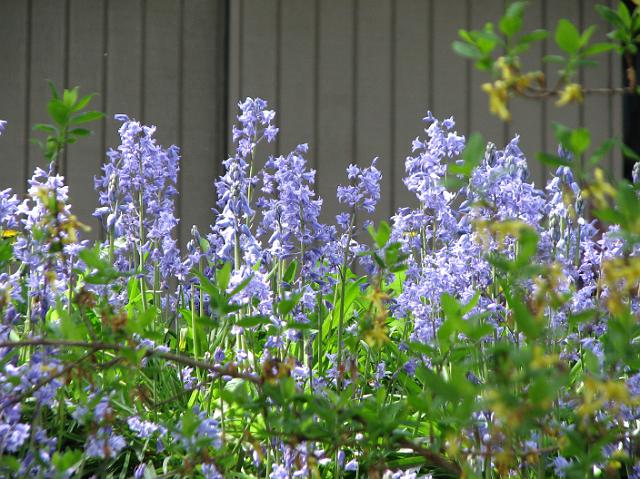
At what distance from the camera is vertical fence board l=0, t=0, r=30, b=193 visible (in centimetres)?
511

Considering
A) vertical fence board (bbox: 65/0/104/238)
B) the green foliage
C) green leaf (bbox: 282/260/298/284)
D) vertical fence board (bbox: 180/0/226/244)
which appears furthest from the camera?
vertical fence board (bbox: 65/0/104/238)

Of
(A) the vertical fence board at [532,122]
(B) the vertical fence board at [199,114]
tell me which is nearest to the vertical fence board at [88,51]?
(B) the vertical fence board at [199,114]

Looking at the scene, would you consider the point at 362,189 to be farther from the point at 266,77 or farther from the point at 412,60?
the point at 412,60

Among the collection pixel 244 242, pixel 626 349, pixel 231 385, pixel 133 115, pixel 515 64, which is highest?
pixel 133 115

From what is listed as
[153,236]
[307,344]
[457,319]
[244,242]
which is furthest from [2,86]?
[457,319]

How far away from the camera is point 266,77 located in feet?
16.8

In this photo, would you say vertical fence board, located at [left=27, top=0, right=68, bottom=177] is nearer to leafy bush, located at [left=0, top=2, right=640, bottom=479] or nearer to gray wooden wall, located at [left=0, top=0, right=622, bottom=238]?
gray wooden wall, located at [left=0, top=0, right=622, bottom=238]

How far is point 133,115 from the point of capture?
5.14 meters

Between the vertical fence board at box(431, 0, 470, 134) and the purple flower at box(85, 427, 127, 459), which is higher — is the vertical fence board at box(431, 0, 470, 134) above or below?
above

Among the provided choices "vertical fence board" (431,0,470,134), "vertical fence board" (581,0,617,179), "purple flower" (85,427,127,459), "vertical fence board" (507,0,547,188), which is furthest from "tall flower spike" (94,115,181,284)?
"vertical fence board" (581,0,617,179)

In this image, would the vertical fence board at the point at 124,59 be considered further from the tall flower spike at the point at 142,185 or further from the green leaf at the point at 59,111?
the green leaf at the point at 59,111

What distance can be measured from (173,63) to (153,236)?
2461 millimetres

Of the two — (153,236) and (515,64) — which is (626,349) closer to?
(515,64)

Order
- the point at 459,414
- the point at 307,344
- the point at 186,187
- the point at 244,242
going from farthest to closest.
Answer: the point at 186,187 < the point at 244,242 < the point at 307,344 < the point at 459,414
